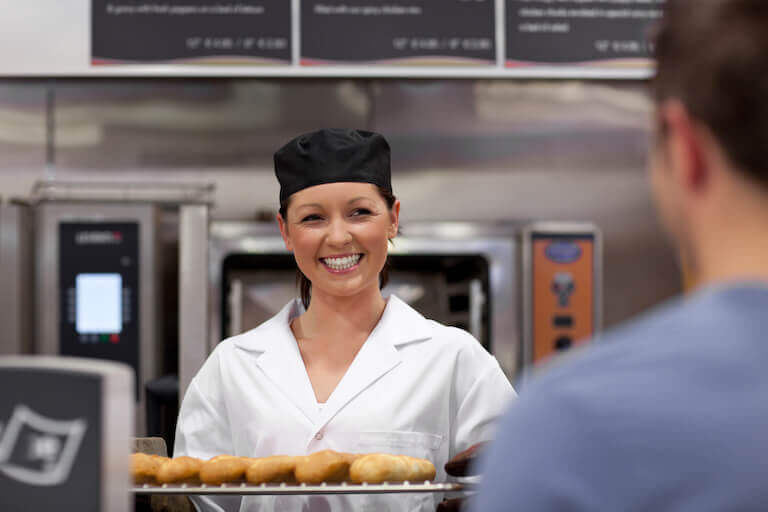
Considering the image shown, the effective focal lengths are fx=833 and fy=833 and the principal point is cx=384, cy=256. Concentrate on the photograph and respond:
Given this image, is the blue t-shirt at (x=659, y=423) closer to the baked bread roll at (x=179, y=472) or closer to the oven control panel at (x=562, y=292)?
the baked bread roll at (x=179, y=472)

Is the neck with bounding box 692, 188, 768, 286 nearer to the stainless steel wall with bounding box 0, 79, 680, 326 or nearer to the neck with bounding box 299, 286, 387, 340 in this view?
the neck with bounding box 299, 286, 387, 340

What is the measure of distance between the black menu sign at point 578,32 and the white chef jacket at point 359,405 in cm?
172

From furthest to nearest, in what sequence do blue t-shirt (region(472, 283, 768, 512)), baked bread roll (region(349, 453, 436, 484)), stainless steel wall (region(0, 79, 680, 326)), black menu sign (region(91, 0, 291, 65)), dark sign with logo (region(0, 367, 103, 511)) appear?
stainless steel wall (region(0, 79, 680, 326)) < black menu sign (region(91, 0, 291, 65)) < baked bread roll (region(349, 453, 436, 484)) < dark sign with logo (region(0, 367, 103, 511)) < blue t-shirt (region(472, 283, 768, 512))

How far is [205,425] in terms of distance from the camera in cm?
155

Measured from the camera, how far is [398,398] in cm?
152

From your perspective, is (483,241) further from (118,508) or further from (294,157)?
(118,508)

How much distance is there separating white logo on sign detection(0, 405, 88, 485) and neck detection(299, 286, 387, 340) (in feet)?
2.66

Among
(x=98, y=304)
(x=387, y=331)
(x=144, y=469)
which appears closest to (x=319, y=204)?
(x=387, y=331)

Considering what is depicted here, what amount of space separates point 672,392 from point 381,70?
103 inches

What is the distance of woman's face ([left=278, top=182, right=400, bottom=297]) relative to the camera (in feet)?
5.03

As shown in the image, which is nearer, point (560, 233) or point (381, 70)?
point (560, 233)

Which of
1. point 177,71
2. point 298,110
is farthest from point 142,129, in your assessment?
point 298,110

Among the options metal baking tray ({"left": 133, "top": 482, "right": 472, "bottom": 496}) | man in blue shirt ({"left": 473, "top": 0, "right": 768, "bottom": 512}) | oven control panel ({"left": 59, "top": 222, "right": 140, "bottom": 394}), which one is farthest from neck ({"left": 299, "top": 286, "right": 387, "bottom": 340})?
oven control panel ({"left": 59, "top": 222, "right": 140, "bottom": 394})

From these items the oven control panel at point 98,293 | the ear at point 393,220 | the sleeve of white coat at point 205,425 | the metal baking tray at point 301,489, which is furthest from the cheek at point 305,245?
the oven control panel at point 98,293
